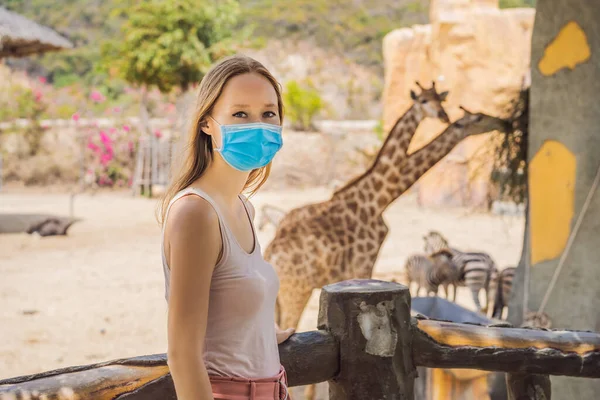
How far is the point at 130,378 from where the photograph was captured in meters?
1.58

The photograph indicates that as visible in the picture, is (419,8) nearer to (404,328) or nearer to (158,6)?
(158,6)

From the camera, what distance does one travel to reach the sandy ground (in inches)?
215

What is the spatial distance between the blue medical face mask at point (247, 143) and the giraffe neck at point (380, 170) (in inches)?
128

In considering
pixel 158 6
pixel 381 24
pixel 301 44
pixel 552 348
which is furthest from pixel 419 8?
pixel 552 348

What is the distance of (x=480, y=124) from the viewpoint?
14.9 ft

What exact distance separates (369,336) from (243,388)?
0.48 m

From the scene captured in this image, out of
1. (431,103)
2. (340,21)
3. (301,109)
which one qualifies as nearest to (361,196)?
(431,103)

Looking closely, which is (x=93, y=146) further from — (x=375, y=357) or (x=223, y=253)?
(x=223, y=253)

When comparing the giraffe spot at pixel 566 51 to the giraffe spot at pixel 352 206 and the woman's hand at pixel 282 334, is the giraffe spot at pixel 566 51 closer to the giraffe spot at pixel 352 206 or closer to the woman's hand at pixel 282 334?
the giraffe spot at pixel 352 206

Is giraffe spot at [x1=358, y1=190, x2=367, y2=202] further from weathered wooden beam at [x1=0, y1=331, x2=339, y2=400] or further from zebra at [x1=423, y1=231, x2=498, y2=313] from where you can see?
weathered wooden beam at [x1=0, y1=331, x2=339, y2=400]

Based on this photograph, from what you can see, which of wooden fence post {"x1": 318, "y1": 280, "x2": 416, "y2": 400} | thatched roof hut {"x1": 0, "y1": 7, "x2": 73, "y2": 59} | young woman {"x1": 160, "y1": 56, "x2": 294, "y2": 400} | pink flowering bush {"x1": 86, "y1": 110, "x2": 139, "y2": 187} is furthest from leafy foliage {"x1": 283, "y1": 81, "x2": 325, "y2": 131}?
young woman {"x1": 160, "y1": 56, "x2": 294, "y2": 400}

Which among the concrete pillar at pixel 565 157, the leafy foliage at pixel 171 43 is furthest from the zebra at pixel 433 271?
the leafy foliage at pixel 171 43

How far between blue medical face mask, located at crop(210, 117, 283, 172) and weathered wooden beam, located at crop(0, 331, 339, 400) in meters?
0.47

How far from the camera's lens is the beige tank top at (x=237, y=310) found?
4.57ft
